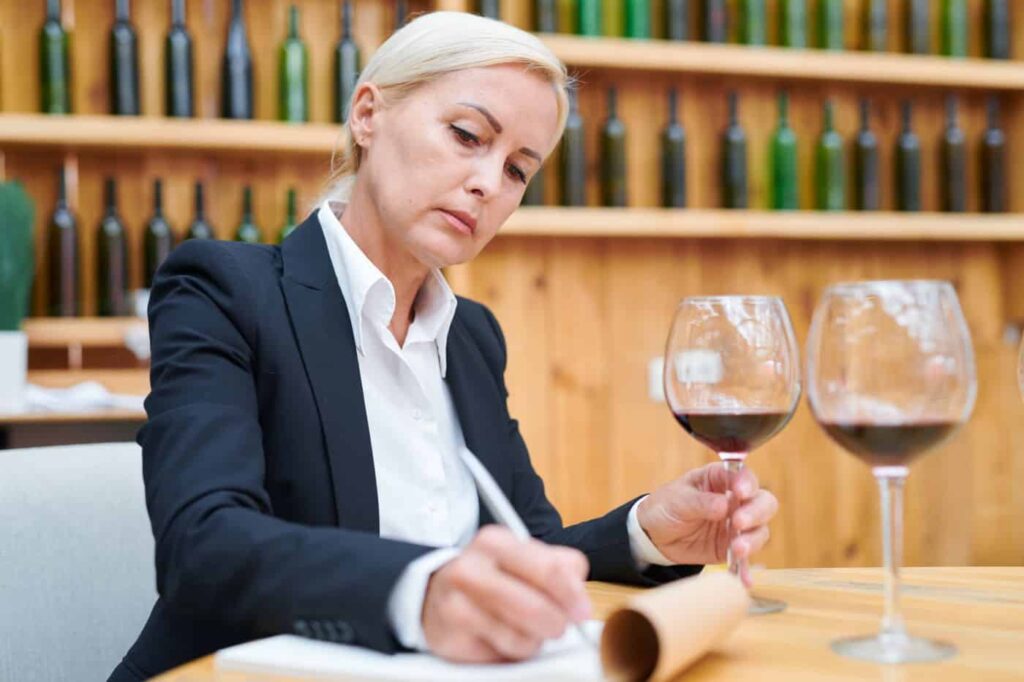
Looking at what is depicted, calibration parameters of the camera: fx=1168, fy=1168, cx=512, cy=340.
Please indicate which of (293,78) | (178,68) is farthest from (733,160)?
(178,68)

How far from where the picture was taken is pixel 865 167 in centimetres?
305

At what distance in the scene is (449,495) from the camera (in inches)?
50.0

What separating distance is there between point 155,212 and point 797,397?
1937 millimetres

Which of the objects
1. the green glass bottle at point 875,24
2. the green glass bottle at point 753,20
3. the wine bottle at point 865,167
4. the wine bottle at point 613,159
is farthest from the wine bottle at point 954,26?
the wine bottle at point 613,159

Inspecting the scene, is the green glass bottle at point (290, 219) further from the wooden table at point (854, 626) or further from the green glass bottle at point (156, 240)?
the wooden table at point (854, 626)

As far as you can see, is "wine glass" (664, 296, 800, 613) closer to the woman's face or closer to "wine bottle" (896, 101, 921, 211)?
the woman's face

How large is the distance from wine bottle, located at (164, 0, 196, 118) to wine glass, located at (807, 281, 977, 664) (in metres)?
2.10

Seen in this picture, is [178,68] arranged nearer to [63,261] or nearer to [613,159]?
[63,261]

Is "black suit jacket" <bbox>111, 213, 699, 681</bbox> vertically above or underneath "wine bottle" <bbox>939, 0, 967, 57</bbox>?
underneath

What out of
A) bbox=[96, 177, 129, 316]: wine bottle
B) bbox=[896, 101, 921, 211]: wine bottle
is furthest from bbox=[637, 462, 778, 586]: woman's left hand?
bbox=[896, 101, 921, 211]: wine bottle

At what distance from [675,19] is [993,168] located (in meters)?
1.00

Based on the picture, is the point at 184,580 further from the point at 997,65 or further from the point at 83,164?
the point at 997,65

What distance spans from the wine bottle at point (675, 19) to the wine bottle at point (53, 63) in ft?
4.56

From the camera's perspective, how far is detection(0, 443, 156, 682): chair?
108 centimetres
